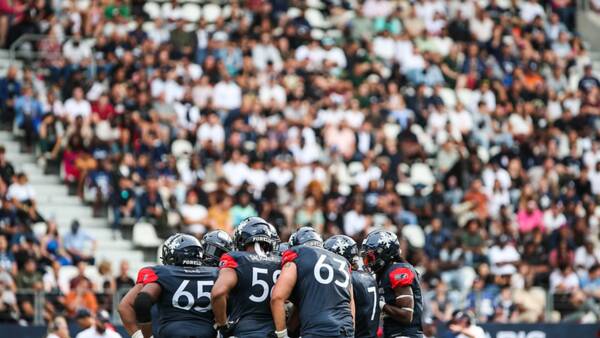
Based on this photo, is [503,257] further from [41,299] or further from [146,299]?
[146,299]

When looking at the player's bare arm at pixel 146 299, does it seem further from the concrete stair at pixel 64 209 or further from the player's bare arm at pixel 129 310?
the concrete stair at pixel 64 209

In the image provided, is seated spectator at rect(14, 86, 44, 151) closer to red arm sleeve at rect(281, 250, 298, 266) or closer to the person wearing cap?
A: the person wearing cap

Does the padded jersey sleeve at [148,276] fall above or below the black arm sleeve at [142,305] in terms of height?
above

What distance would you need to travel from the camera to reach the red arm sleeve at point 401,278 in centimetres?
1477

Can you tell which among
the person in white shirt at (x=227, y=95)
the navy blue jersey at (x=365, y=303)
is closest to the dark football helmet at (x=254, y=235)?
the navy blue jersey at (x=365, y=303)

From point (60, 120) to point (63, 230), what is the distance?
2190mm

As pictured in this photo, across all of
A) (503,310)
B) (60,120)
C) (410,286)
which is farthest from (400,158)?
(410,286)

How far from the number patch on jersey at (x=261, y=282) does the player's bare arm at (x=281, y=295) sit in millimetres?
235

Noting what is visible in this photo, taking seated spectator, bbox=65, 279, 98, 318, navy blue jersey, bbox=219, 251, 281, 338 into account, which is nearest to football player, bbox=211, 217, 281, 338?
navy blue jersey, bbox=219, 251, 281, 338

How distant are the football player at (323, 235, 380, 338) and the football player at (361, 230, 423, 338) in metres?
0.28

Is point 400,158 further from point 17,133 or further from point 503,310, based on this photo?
point 17,133

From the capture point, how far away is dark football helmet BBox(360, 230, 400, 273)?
49.1 ft

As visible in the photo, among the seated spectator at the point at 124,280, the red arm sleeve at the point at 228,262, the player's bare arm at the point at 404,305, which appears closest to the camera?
the red arm sleeve at the point at 228,262

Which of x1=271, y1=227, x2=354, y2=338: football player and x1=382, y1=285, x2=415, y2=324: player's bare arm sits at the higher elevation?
x1=271, y1=227, x2=354, y2=338: football player
